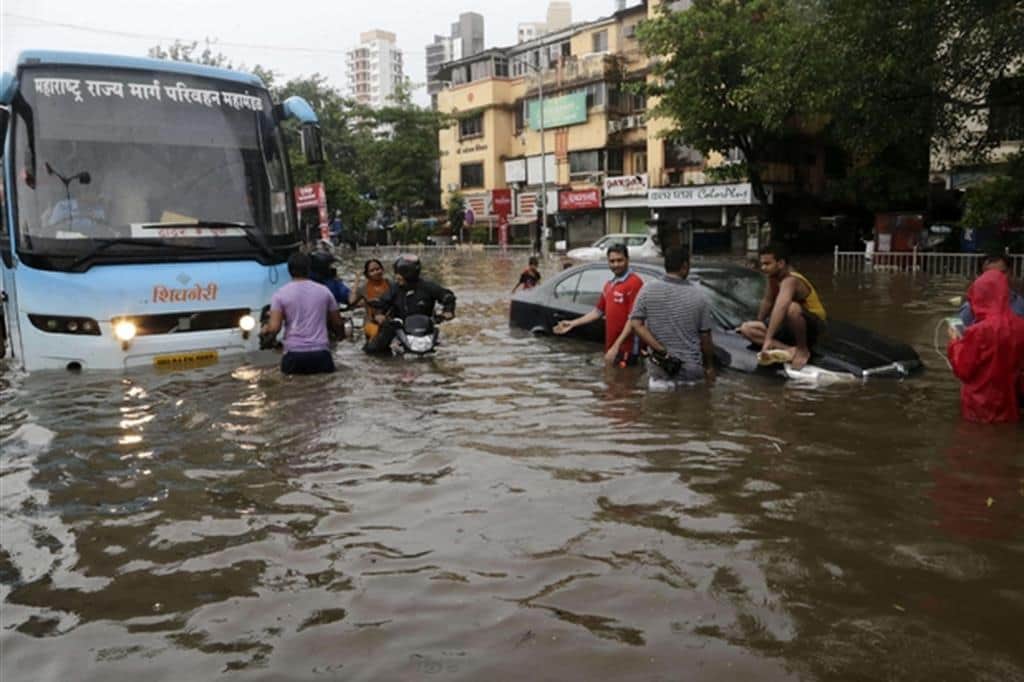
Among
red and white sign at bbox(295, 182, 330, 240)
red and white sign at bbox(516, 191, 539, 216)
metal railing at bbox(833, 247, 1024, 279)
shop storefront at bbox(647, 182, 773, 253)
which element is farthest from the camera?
red and white sign at bbox(516, 191, 539, 216)

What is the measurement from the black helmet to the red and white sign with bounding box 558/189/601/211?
37.1 meters

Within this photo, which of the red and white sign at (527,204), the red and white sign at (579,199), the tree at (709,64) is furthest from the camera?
the red and white sign at (527,204)

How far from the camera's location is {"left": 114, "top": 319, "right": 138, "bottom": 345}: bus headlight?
837cm

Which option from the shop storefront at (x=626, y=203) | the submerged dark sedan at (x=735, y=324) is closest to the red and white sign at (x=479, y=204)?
the shop storefront at (x=626, y=203)

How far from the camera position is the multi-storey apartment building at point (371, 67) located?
155875 millimetres

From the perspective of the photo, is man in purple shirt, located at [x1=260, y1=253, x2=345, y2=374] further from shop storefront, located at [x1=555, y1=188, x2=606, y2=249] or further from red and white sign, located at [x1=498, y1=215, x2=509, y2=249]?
red and white sign, located at [x1=498, y1=215, x2=509, y2=249]

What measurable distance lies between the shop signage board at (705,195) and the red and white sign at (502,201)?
10.6m

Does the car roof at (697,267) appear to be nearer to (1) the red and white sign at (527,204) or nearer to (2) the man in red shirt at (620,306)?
(2) the man in red shirt at (620,306)

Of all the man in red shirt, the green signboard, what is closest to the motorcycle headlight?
the man in red shirt

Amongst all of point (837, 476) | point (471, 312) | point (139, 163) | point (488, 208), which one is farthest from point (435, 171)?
point (837, 476)

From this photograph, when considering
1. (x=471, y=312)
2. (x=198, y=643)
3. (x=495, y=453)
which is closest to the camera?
(x=198, y=643)

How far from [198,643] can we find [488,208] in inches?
1964

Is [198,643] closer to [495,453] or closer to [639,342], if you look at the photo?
[495,453]

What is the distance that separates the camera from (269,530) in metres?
4.77
